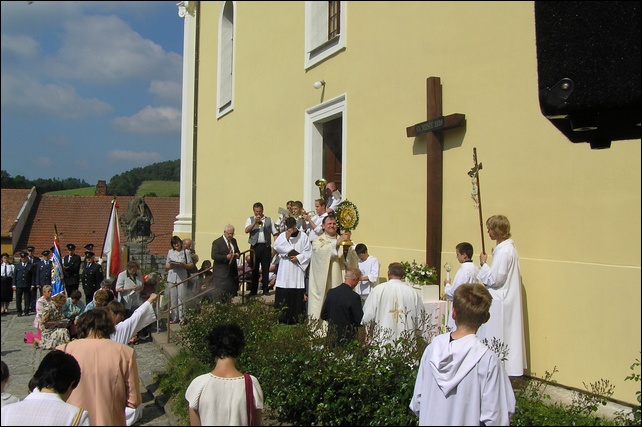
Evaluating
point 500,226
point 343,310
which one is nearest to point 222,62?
point 343,310

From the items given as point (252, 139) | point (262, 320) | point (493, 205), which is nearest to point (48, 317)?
point (262, 320)

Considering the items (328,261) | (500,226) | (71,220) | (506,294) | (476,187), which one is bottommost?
(506,294)

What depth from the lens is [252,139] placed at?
16391 millimetres

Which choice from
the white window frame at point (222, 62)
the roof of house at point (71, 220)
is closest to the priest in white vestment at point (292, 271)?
the roof of house at point (71, 220)

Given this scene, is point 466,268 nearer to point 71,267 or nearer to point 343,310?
point 343,310

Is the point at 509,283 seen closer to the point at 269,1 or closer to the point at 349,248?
the point at 349,248

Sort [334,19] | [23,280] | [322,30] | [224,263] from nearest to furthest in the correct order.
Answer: [224,263] → [334,19] → [322,30] → [23,280]

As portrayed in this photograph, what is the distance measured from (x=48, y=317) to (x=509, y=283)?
8358 millimetres

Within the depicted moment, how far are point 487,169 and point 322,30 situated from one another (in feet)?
20.9

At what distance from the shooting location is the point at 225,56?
62.4ft

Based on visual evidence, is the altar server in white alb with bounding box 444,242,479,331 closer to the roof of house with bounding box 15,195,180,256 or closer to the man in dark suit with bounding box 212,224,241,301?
the man in dark suit with bounding box 212,224,241,301

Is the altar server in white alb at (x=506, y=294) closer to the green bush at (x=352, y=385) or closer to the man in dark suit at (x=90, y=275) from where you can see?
the green bush at (x=352, y=385)

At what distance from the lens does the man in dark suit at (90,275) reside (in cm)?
1480

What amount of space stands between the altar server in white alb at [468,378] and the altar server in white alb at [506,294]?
12.0 ft
